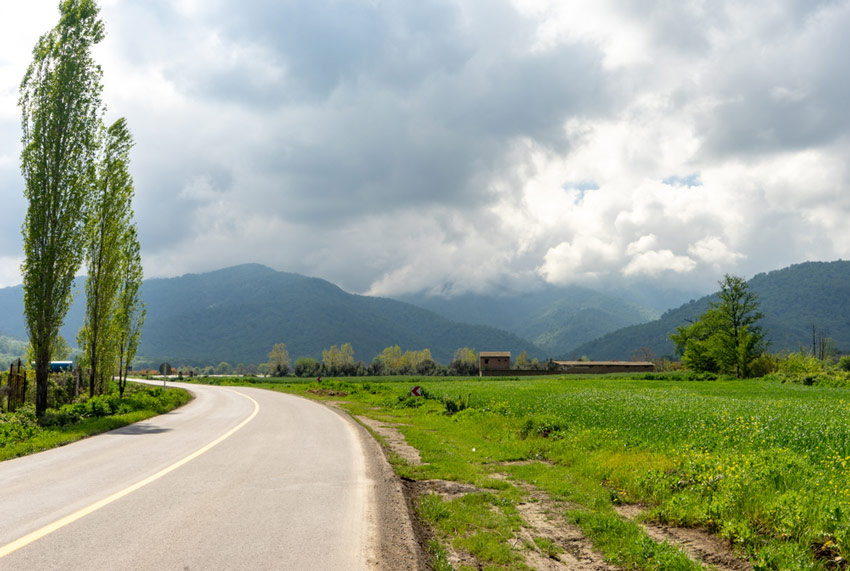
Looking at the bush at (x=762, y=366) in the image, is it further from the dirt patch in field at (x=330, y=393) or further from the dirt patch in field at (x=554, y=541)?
the dirt patch in field at (x=554, y=541)

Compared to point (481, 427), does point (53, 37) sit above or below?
above

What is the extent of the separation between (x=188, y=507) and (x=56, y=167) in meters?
21.5

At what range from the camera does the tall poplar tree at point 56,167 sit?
21047 mm

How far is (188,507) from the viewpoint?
7.17 m

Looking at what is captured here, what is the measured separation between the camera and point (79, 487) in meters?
8.20

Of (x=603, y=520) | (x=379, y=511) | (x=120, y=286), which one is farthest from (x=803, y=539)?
(x=120, y=286)

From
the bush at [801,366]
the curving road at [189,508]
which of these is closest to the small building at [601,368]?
the bush at [801,366]

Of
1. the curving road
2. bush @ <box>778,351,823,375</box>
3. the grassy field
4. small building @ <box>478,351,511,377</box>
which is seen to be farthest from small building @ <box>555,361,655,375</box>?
the curving road

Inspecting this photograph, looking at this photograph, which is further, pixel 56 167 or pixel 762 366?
pixel 762 366

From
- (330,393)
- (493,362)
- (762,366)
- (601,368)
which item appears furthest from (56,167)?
(601,368)

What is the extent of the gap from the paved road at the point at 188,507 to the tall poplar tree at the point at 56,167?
11.0 metres

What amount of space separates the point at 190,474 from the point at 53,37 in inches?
941

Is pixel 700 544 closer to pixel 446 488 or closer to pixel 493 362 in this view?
pixel 446 488

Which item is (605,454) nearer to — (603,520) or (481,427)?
(603,520)
